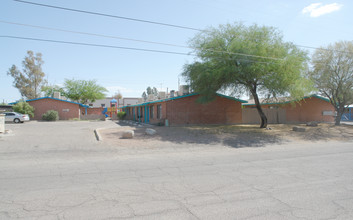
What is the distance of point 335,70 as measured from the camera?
2095 cm

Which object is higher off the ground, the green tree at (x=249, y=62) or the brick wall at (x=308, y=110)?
the green tree at (x=249, y=62)

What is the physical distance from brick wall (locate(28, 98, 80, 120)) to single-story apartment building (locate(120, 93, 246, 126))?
Answer: 52.8 feet

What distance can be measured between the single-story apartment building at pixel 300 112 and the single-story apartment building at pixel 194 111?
256 centimetres

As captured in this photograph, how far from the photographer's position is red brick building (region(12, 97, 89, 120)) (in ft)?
110

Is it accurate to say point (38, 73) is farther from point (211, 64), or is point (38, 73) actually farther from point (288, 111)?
point (288, 111)

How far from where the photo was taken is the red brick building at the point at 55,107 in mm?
33625

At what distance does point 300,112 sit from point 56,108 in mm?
34640

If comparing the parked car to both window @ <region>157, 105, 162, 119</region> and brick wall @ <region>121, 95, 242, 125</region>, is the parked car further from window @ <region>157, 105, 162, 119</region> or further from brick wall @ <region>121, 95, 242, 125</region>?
window @ <region>157, 105, 162, 119</region>

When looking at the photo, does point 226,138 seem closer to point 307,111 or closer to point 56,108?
point 307,111

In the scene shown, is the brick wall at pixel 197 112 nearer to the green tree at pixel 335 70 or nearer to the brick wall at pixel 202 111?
the brick wall at pixel 202 111

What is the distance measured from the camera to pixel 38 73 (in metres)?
50.2

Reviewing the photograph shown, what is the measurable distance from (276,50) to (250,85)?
349 centimetres

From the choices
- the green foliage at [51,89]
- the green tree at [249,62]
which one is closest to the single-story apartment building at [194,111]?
the green tree at [249,62]

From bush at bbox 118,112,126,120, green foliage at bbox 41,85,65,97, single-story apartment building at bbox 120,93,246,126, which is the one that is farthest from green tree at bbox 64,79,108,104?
single-story apartment building at bbox 120,93,246,126
